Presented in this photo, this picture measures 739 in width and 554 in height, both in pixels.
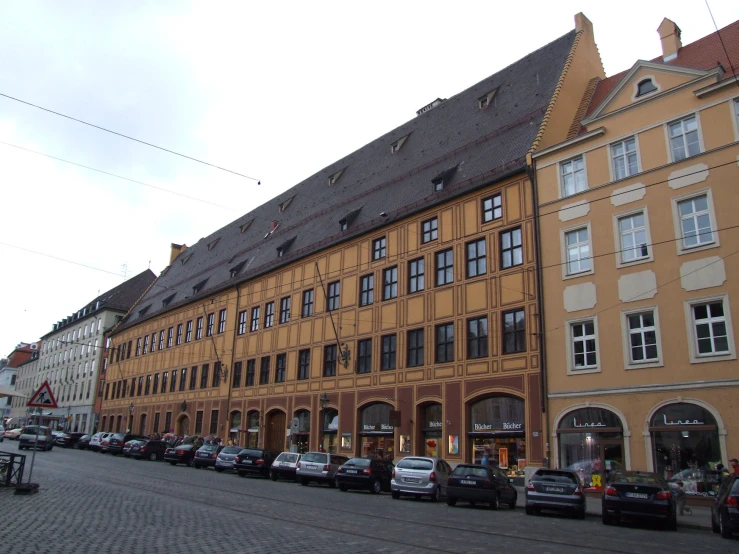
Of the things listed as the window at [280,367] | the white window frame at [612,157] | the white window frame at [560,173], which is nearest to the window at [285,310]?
the window at [280,367]

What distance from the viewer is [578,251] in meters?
24.6

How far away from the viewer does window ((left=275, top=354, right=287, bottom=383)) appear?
128ft

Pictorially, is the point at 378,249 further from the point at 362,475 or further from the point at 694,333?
the point at 694,333

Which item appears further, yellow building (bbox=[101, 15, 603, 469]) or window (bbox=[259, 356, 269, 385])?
window (bbox=[259, 356, 269, 385])

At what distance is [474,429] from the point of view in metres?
26.6

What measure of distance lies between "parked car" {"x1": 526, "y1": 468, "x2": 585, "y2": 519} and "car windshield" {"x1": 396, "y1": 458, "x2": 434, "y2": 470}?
3948mm

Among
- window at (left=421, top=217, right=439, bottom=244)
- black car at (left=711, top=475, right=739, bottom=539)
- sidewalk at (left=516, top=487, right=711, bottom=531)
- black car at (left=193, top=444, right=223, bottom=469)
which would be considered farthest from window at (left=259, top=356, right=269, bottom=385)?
black car at (left=711, top=475, right=739, bottom=539)

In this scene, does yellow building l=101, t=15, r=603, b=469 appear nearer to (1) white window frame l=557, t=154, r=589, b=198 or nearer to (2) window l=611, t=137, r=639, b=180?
(1) white window frame l=557, t=154, r=589, b=198

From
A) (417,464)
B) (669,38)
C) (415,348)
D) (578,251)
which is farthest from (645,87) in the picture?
(417,464)

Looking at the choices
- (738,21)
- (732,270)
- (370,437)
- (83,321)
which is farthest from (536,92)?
(83,321)

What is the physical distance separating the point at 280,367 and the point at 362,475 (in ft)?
57.7

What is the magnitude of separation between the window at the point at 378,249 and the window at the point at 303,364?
24.5ft

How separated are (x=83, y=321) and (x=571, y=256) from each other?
230 feet

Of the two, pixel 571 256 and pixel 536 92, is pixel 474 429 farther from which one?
pixel 536 92
